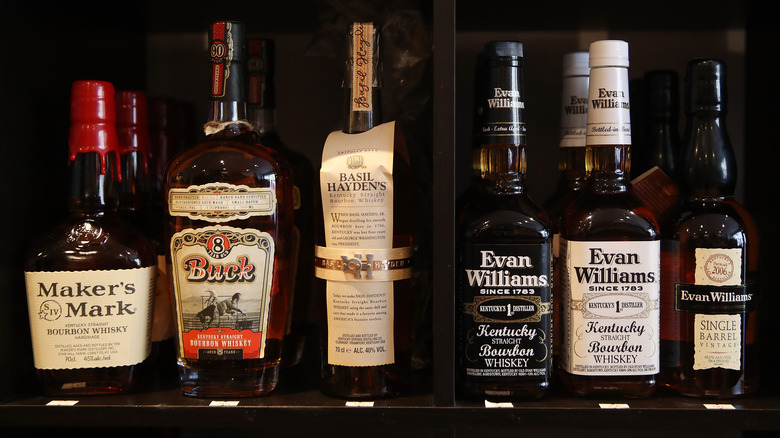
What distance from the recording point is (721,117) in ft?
2.92

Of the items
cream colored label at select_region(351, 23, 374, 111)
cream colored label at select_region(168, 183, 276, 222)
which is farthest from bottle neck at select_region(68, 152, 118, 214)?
cream colored label at select_region(351, 23, 374, 111)

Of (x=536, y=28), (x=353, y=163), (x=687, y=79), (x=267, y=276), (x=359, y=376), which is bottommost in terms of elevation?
(x=359, y=376)

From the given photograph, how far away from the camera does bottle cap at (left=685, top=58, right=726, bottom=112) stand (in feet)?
2.89

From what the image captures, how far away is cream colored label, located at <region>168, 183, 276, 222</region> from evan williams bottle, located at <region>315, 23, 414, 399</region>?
0.27 feet

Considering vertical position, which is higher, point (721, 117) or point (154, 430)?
point (721, 117)

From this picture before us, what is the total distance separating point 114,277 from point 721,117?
2.60 ft

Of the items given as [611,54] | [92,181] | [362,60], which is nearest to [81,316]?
[92,181]

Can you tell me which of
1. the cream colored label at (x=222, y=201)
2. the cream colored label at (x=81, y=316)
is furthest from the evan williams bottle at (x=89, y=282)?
the cream colored label at (x=222, y=201)

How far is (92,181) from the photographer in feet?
2.93

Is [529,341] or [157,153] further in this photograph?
[157,153]

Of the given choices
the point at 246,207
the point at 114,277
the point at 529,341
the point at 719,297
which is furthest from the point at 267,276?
the point at 719,297

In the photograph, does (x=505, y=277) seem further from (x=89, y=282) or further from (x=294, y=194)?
(x=89, y=282)

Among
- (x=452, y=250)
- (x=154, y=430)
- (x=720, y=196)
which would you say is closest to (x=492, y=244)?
(x=452, y=250)

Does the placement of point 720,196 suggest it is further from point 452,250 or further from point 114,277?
point 114,277
